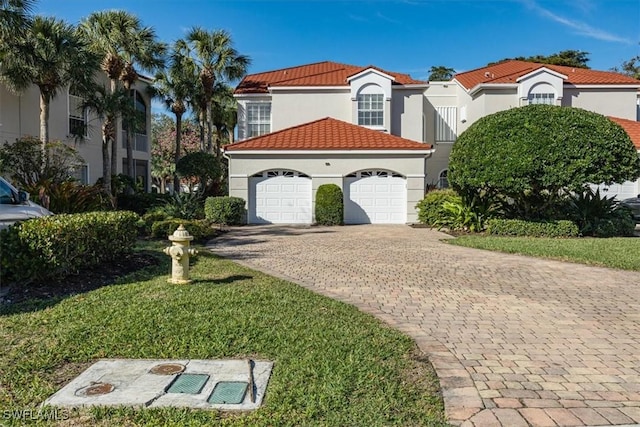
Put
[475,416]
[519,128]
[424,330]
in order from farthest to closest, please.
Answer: [519,128] < [424,330] < [475,416]

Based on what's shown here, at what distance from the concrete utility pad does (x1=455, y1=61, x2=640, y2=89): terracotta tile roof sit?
25153 millimetres

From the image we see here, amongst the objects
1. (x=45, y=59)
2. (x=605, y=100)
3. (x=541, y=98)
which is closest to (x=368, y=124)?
(x=541, y=98)

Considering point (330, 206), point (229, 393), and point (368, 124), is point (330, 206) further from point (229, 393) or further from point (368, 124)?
point (229, 393)

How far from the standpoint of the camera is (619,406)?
3.56 m

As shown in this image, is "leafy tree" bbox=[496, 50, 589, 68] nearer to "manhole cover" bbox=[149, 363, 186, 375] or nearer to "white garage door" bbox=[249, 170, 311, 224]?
"white garage door" bbox=[249, 170, 311, 224]

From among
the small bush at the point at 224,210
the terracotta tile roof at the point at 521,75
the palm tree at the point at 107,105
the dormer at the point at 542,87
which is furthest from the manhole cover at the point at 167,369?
the dormer at the point at 542,87

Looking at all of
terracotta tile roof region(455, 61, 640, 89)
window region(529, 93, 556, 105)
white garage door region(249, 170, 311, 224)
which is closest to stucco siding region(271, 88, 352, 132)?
white garage door region(249, 170, 311, 224)

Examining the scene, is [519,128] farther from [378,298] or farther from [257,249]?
[378,298]

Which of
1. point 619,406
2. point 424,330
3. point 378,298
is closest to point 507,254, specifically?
point 378,298

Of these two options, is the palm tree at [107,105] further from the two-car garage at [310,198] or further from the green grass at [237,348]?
the green grass at [237,348]

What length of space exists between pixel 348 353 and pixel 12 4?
52.6ft

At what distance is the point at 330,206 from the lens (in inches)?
767

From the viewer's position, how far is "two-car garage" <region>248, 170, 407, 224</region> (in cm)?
2031

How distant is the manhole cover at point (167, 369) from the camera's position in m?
4.01
